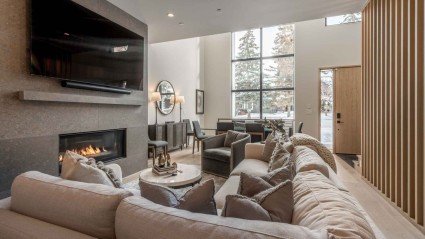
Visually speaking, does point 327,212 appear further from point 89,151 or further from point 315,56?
point 315,56

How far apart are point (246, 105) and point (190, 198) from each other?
7.50 meters

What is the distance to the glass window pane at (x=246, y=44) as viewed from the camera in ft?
27.0

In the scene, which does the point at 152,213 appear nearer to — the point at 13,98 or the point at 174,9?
the point at 13,98

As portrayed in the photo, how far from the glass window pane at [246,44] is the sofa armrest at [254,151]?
546 centimetres

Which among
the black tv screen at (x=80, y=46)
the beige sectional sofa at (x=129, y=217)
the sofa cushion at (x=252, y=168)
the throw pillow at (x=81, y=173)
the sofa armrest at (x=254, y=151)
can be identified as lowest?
the sofa cushion at (x=252, y=168)

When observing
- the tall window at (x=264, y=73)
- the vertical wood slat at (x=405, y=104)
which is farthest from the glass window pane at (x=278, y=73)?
the vertical wood slat at (x=405, y=104)

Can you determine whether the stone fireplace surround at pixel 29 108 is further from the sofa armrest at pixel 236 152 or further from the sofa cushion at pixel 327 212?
the sofa cushion at pixel 327 212

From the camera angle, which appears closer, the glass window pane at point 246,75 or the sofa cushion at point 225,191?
the sofa cushion at point 225,191

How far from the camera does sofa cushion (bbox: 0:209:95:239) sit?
979mm

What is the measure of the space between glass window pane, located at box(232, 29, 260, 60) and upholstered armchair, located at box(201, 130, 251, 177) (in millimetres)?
4725

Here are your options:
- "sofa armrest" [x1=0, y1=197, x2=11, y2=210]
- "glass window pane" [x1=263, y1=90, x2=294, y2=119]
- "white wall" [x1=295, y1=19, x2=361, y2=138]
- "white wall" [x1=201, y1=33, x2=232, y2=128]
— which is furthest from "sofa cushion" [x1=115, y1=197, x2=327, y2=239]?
"white wall" [x1=201, y1=33, x2=232, y2=128]

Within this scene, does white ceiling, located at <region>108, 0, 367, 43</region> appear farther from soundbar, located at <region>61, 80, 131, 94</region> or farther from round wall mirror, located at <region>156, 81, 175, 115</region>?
round wall mirror, located at <region>156, 81, 175, 115</region>

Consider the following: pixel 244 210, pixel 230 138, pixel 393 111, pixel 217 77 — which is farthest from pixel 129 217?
pixel 217 77

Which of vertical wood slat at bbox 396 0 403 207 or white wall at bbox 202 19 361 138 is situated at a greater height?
white wall at bbox 202 19 361 138
